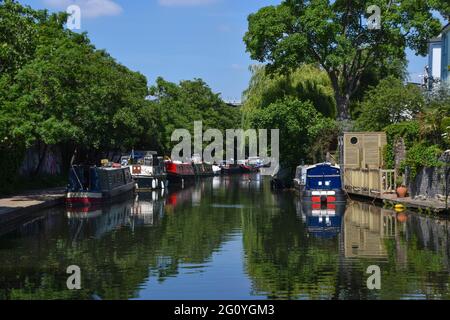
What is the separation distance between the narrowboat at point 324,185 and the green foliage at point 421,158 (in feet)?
12.1

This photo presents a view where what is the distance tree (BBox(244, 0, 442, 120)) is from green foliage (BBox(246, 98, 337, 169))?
6.41 feet

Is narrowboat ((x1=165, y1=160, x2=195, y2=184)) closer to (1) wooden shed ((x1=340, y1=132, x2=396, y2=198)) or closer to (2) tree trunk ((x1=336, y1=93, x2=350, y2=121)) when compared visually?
(2) tree trunk ((x1=336, y1=93, x2=350, y2=121))

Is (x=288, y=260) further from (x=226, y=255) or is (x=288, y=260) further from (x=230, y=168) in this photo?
(x=230, y=168)

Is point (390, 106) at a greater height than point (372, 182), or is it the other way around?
point (390, 106)

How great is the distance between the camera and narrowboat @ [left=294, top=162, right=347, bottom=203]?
41000 mm

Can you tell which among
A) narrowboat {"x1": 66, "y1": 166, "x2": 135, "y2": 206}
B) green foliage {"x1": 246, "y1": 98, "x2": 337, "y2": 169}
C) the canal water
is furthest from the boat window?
the canal water

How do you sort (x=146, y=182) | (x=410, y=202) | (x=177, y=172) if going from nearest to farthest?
1. (x=410, y=202)
2. (x=146, y=182)
3. (x=177, y=172)

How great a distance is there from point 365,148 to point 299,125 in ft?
36.2

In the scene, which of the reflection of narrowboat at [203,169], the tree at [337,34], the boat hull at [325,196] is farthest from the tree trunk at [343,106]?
the reflection of narrowboat at [203,169]

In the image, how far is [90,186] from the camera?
138 ft

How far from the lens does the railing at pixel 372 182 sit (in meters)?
41.9

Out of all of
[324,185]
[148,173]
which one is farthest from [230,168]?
[324,185]

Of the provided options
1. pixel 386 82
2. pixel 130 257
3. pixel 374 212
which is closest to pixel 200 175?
pixel 386 82

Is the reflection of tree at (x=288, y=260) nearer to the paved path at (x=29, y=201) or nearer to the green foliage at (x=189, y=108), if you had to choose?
the paved path at (x=29, y=201)
